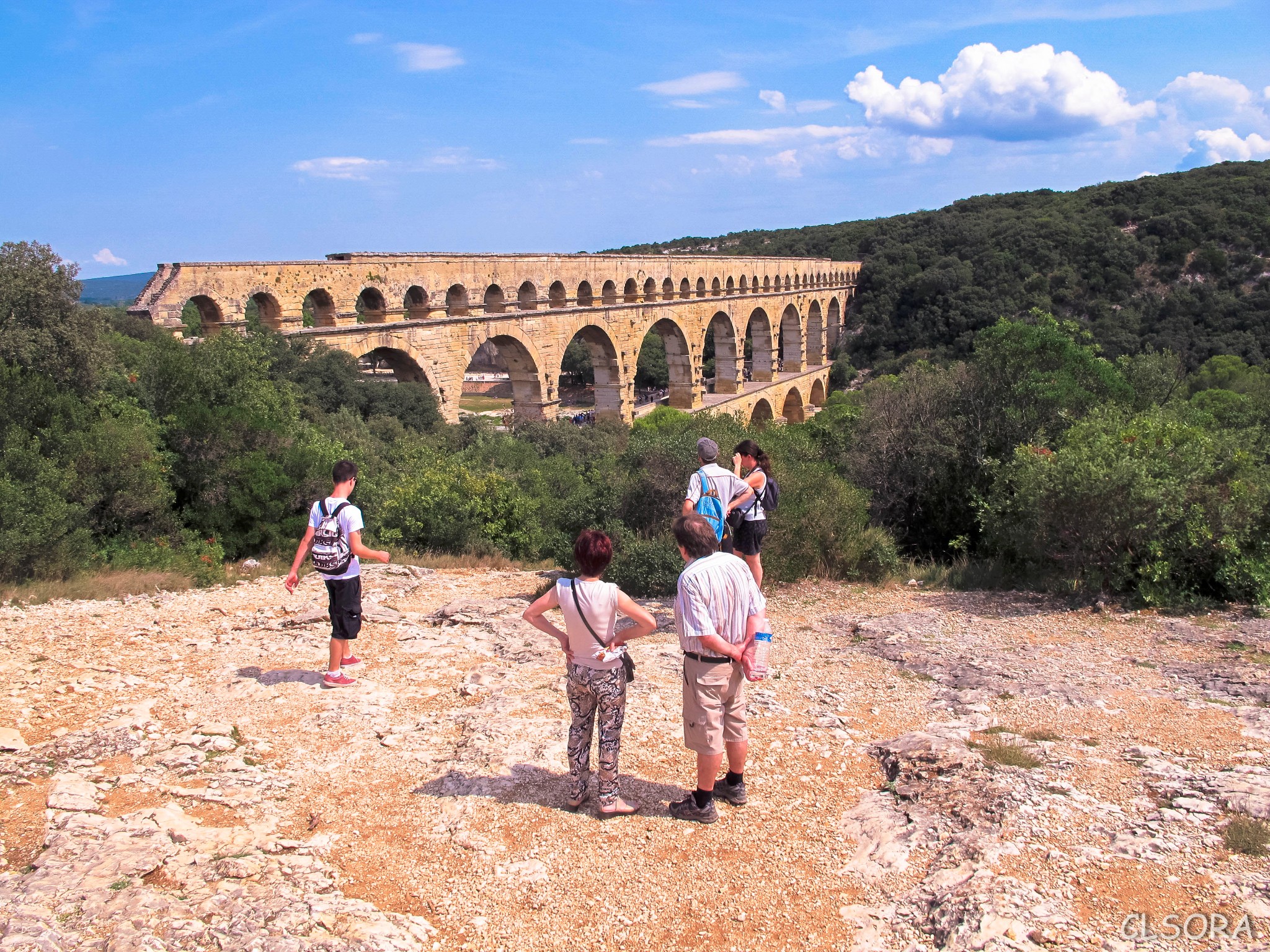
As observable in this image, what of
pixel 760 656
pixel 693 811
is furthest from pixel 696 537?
pixel 693 811

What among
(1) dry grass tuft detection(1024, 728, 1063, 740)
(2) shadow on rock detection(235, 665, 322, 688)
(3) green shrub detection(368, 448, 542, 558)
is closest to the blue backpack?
(1) dry grass tuft detection(1024, 728, 1063, 740)

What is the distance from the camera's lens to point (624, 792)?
3.39 m

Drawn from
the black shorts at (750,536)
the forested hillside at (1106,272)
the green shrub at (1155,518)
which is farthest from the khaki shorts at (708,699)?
the forested hillside at (1106,272)

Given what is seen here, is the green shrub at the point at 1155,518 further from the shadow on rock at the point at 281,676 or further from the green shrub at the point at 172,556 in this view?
the green shrub at the point at 172,556

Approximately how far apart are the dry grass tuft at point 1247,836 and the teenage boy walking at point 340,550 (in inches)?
141

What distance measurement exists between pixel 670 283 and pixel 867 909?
26.3 meters

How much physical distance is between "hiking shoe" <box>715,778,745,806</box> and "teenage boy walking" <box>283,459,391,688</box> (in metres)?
1.95

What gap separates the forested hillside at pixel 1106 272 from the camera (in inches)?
1286

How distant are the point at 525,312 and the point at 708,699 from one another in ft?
55.8

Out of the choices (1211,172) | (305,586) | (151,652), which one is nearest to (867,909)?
(151,652)

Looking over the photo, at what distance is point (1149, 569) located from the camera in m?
6.07

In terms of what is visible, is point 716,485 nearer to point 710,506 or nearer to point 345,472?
point 710,506

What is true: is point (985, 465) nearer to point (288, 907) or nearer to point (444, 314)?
point (288, 907)

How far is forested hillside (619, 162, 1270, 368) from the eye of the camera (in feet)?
107
